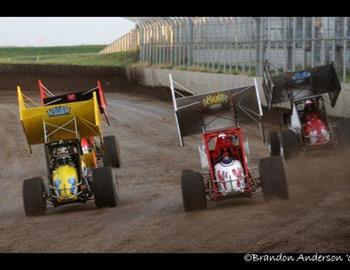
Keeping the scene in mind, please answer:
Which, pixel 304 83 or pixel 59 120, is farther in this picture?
pixel 304 83

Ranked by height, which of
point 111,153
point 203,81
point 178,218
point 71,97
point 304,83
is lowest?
point 178,218

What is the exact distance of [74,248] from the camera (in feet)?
30.1

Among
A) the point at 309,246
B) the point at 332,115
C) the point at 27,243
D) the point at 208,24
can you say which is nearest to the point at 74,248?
the point at 27,243

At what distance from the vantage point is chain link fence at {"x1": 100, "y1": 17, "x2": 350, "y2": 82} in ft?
76.2

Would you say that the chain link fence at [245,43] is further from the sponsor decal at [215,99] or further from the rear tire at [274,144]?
the sponsor decal at [215,99]

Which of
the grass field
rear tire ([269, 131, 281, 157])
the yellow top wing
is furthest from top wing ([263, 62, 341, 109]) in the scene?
the grass field

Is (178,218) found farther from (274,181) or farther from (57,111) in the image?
(57,111)

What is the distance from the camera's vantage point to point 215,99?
12.3 m

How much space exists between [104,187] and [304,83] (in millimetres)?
6148

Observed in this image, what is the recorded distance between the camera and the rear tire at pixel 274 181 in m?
11.4

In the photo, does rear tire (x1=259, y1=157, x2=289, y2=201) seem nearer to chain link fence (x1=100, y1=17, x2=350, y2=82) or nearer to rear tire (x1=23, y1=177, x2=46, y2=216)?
rear tire (x1=23, y1=177, x2=46, y2=216)

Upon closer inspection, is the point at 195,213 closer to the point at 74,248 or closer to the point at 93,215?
the point at 93,215

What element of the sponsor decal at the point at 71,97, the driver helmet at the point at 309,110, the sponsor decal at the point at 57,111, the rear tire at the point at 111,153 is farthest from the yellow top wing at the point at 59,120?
the driver helmet at the point at 309,110

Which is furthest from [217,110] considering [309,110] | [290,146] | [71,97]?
[309,110]
